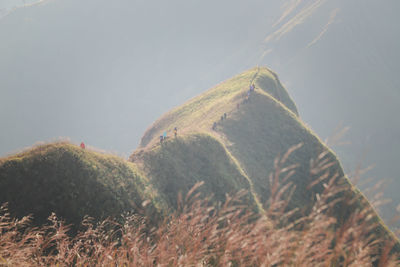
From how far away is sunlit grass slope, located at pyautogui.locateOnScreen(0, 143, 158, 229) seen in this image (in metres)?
10.2

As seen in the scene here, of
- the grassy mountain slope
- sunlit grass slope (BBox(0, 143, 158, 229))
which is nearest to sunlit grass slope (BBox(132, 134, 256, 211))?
the grassy mountain slope

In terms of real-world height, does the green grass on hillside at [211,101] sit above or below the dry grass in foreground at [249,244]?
above

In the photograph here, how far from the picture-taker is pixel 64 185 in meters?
11.3

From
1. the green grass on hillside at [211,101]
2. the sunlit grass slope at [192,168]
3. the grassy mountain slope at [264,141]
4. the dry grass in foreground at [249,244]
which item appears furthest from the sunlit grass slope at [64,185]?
the green grass on hillside at [211,101]

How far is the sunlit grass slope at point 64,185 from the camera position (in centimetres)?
1025

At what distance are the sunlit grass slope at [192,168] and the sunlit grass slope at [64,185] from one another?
312cm

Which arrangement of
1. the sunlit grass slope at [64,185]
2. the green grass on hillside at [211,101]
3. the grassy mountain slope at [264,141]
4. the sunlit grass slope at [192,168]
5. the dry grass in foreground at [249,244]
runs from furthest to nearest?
the green grass on hillside at [211,101]
the grassy mountain slope at [264,141]
the sunlit grass slope at [192,168]
the sunlit grass slope at [64,185]
the dry grass in foreground at [249,244]

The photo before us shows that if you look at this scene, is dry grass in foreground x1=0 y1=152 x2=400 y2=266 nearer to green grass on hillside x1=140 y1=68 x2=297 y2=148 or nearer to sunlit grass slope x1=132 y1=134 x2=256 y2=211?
sunlit grass slope x1=132 y1=134 x2=256 y2=211

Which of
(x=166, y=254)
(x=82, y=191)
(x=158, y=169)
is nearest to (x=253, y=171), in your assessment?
(x=158, y=169)

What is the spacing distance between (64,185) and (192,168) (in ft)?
31.3

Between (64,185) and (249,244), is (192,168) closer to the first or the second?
(64,185)

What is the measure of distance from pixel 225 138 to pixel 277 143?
6959 mm

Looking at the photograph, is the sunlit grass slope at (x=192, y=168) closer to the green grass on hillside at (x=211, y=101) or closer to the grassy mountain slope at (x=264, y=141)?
the grassy mountain slope at (x=264, y=141)

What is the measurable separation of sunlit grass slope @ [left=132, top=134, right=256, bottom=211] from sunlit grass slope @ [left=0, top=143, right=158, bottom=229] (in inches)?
123
